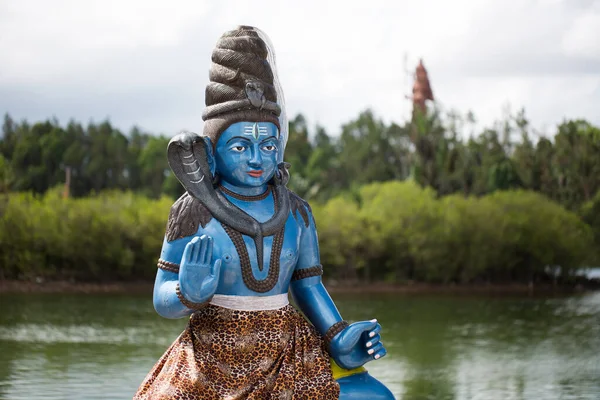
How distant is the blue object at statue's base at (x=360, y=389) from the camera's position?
359 cm

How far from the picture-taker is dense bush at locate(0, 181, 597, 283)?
1917 cm

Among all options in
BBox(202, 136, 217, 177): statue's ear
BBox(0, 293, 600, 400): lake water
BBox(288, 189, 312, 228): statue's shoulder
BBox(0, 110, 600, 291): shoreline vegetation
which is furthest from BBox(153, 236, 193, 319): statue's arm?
BBox(0, 110, 600, 291): shoreline vegetation

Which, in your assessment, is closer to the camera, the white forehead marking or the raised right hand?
the raised right hand

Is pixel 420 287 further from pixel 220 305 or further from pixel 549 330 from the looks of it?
pixel 220 305

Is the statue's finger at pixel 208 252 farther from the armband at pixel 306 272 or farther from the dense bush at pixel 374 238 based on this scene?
the dense bush at pixel 374 238

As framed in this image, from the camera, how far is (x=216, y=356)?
3.54 meters

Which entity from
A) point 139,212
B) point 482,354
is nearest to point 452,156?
point 139,212

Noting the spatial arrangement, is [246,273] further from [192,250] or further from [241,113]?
[241,113]

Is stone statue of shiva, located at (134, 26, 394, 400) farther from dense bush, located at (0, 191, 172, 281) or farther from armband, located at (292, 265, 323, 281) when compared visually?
dense bush, located at (0, 191, 172, 281)

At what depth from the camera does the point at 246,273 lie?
3566 mm

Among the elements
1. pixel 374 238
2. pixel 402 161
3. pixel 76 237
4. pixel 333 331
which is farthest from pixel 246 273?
pixel 402 161

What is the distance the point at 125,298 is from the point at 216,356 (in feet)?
46.8

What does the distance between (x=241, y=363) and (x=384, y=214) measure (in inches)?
680

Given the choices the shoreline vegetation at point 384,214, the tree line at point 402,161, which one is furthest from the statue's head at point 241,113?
the tree line at point 402,161
